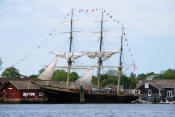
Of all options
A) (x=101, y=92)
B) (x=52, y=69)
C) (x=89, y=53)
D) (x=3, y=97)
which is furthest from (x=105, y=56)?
(x=3, y=97)

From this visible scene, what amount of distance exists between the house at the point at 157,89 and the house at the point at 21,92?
111ft

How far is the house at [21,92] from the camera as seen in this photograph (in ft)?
345

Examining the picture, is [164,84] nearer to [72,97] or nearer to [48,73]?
[72,97]

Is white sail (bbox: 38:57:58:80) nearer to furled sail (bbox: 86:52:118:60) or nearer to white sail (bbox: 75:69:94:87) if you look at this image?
white sail (bbox: 75:69:94:87)

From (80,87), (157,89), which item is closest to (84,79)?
(80,87)

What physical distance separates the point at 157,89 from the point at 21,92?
43019 mm

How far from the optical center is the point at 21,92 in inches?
4146

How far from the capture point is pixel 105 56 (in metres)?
115

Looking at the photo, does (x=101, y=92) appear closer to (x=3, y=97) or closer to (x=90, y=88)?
(x=90, y=88)

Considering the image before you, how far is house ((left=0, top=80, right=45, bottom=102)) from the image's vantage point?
345ft

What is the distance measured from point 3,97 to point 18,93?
5.78 meters

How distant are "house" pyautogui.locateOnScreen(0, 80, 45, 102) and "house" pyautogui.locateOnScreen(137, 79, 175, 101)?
3389cm

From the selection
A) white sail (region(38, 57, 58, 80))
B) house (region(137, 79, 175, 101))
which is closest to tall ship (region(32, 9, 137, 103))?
white sail (region(38, 57, 58, 80))

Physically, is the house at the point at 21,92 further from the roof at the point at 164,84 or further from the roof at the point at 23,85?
the roof at the point at 164,84
